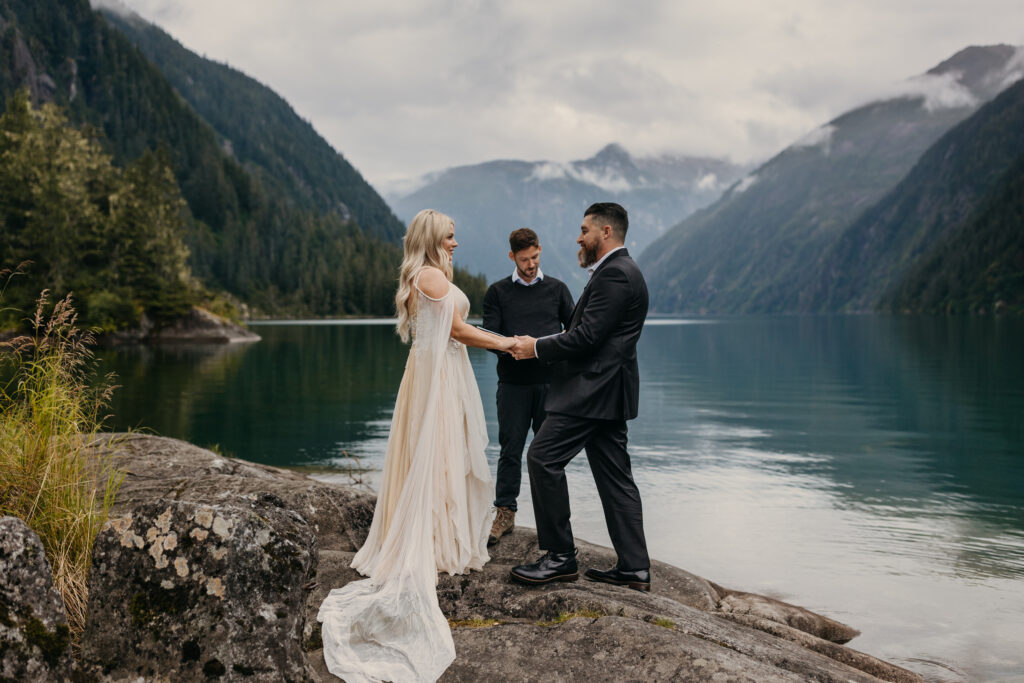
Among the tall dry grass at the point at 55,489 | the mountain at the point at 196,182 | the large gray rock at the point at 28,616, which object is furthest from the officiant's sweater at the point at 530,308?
the mountain at the point at 196,182

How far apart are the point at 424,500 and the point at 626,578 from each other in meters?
1.87

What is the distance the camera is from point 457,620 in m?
5.84

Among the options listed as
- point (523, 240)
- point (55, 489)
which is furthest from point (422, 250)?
point (55, 489)

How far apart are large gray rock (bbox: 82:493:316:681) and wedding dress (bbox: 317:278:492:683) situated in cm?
128

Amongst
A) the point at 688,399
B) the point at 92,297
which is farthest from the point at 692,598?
the point at 92,297

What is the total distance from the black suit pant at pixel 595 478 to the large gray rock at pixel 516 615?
45 cm

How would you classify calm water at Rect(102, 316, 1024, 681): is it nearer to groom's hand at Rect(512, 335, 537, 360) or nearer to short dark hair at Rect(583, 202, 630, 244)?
groom's hand at Rect(512, 335, 537, 360)

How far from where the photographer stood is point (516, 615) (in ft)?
18.9

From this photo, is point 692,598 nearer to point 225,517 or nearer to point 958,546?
point 225,517

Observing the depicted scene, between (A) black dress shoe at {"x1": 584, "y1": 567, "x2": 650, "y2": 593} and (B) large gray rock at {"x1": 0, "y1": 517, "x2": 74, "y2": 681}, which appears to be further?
(A) black dress shoe at {"x1": 584, "y1": 567, "x2": 650, "y2": 593}

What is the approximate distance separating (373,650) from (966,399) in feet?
103

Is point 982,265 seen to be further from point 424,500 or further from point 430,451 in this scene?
point 424,500

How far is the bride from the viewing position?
6.12m

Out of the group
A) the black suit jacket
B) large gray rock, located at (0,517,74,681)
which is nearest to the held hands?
the black suit jacket
